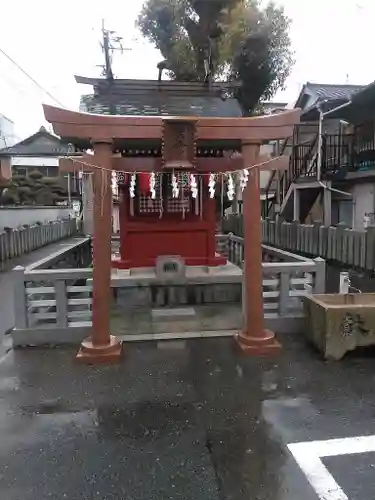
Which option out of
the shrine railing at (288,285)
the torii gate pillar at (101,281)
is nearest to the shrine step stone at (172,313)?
the shrine railing at (288,285)

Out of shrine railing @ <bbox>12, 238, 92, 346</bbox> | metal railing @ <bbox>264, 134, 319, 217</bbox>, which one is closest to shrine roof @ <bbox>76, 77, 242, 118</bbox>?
shrine railing @ <bbox>12, 238, 92, 346</bbox>

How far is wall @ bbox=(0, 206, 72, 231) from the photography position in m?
26.8

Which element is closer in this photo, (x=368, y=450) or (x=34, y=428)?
(x=368, y=450)

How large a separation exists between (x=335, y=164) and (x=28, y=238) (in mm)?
15604

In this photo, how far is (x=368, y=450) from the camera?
3.90 metres

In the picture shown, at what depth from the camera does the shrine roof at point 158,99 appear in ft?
26.1

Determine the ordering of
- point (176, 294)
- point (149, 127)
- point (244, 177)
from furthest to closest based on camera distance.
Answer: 1. point (176, 294)
2. point (244, 177)
3. point (149, 127)

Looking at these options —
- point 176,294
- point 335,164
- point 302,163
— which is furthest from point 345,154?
point 176,294

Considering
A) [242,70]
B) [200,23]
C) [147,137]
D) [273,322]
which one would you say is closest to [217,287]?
[273,322]

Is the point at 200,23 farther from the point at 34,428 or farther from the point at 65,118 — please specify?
the point at 34,428

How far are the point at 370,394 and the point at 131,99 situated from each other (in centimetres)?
727

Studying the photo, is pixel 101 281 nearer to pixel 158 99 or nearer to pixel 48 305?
pixel 48 305

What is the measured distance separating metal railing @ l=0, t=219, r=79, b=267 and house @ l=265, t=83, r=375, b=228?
14.0 meters

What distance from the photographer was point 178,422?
4480mm
